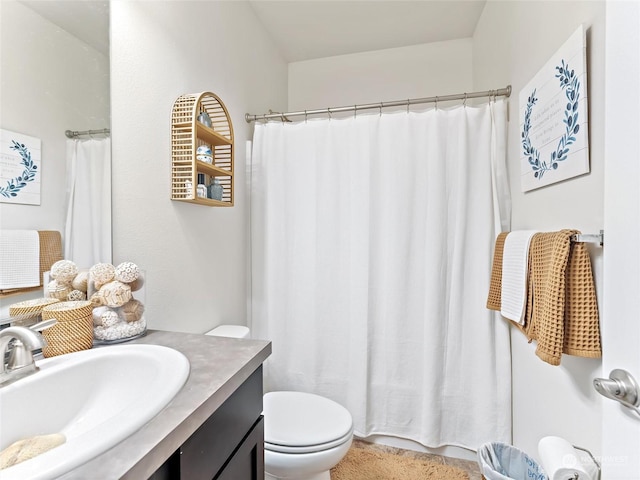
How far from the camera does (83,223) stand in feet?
3.02

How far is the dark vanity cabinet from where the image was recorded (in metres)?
0.57

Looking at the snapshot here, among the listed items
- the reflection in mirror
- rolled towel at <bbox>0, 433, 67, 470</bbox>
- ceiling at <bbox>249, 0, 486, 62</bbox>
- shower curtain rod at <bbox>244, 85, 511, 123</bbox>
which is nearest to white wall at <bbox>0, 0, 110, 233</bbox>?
the reflection in mirror

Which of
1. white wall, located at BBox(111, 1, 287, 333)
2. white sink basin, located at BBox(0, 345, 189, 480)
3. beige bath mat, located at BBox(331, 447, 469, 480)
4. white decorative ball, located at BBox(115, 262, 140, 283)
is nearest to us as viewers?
white sink basin, located at BBox(0, 345, 189, 480)

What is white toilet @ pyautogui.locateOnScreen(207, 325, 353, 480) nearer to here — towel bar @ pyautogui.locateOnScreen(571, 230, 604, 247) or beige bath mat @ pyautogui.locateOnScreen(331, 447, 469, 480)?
beige bath mat @ pyautogui.locateOnScreen(331, 447, 469, 480)

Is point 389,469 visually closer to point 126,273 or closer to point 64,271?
point 126,273

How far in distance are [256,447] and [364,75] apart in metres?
2.44

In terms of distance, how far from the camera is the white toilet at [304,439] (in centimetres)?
115

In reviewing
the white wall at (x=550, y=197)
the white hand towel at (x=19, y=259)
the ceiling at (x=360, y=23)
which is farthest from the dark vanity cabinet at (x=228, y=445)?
the ceiling at (x=360, y=23)

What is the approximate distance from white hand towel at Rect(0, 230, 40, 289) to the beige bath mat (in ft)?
4.98

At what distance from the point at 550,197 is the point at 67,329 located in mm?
1588

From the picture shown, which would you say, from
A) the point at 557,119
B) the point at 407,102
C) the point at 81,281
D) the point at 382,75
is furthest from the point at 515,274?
the point at 382,75

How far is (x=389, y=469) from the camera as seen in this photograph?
5.09ft

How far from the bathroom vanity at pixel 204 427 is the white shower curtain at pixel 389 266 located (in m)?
0.88

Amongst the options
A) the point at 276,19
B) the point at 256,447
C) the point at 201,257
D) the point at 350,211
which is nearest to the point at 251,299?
the point at 201,257
